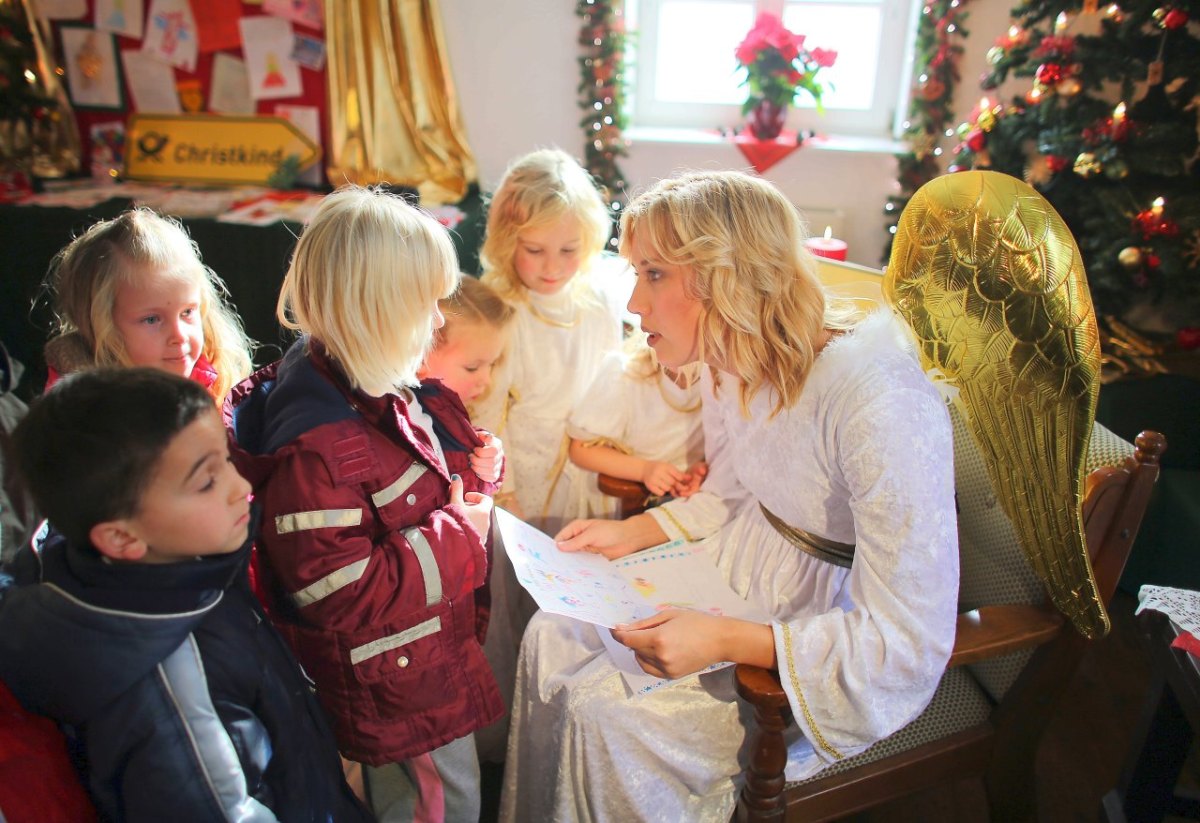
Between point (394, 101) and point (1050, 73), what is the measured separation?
2.66 m

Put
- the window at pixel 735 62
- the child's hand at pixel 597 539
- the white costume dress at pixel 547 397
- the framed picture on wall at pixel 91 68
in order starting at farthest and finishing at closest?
the window at pixel 735 62 → the framed picture on wall at pixel 91 68 → the white costume dress at pixel 547 397 → the child's hand at pixel 597 539

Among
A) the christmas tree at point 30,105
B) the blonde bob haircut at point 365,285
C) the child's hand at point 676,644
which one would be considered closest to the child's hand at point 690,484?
the child's hand at point 676,644

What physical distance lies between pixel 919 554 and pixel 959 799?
1071 mm

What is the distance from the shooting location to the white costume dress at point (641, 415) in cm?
191

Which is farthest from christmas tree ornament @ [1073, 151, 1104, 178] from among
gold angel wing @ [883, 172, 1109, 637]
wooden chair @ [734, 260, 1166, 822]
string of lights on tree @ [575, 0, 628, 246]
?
gold angel wing @ [883, 172, 1109, 637]

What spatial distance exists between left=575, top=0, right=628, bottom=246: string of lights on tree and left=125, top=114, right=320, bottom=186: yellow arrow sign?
1262mm

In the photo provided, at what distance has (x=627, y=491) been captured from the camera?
6.25ft

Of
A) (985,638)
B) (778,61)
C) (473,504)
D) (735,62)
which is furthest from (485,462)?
(735,62)

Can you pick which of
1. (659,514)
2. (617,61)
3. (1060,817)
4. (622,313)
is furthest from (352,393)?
(617,61)

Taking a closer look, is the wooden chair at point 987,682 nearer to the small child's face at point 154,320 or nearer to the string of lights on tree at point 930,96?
→ the small child's face at point 154,320

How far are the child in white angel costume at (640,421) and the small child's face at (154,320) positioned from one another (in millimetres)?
864

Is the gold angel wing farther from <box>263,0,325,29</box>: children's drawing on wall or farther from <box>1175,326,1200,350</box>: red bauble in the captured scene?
<box>263,0,325,29</box>: children's drawing on wall

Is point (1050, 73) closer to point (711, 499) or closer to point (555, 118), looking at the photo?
point (555, 118)

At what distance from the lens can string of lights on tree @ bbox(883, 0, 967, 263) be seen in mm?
3521
